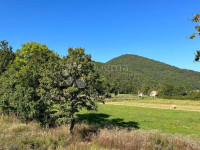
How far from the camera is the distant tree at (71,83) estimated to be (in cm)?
1123

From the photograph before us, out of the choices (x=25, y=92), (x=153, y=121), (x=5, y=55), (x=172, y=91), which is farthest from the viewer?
(x=172, y=91)

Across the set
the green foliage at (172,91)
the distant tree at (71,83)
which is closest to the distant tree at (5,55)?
the distant tree at (71,83)

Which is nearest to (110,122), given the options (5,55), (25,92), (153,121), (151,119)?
(153,121)

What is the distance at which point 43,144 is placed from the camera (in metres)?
8.98

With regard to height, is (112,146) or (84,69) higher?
(84,69)

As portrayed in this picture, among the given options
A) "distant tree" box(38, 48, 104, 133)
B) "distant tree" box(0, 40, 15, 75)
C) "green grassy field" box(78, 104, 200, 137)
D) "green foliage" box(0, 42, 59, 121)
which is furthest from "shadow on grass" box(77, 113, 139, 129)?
"distant tree" box(0, 40, 15, 75)

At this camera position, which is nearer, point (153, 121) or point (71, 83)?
point (71, 83)

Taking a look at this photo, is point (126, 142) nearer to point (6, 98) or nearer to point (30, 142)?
point (30, 142)

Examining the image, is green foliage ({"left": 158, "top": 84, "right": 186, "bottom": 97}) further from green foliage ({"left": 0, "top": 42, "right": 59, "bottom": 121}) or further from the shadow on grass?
green foliage ({"left": 0, "top": 42, "right": 59, "bottom": 121})

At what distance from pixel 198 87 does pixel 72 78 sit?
20664 centimetres

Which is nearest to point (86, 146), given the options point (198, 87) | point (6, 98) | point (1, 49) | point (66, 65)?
point (66, 65)

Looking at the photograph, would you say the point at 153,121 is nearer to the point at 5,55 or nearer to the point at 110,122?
the point at 110,122

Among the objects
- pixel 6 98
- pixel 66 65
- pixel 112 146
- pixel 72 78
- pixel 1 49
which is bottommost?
pixel 112 146

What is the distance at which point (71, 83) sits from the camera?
11.6 meters
